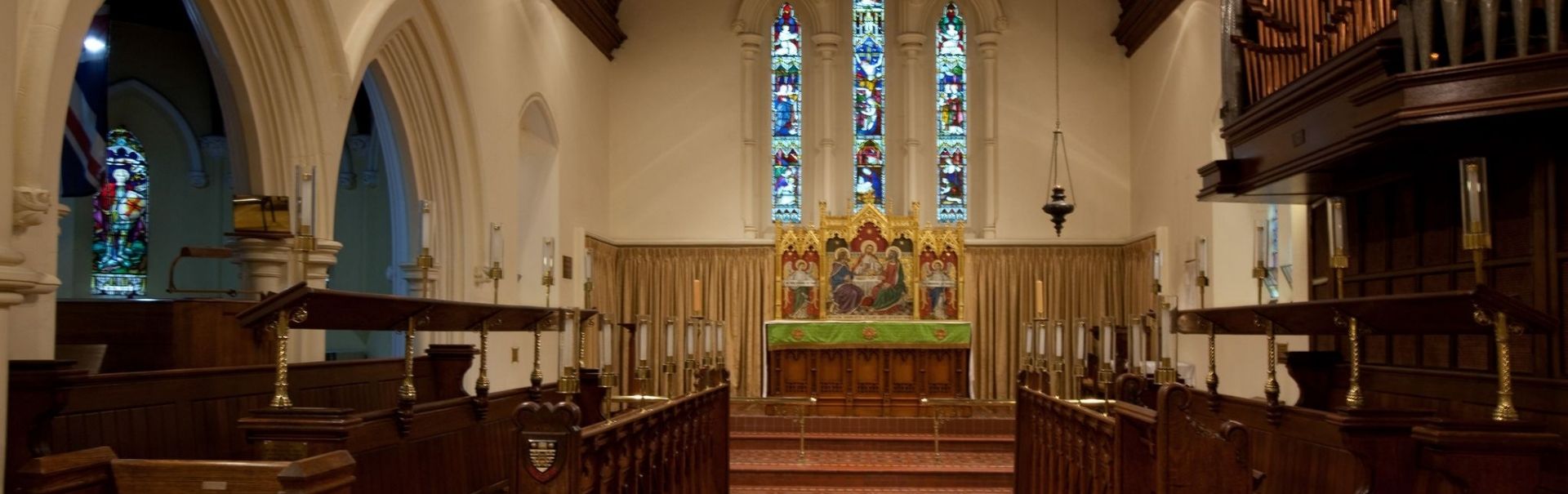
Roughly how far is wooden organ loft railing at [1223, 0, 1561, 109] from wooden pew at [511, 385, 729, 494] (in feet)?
12.4

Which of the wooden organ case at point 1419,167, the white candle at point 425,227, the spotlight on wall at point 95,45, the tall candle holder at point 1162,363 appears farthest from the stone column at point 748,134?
the white candle at point 425,227

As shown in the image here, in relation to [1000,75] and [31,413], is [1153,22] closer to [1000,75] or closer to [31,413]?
[1000,75]

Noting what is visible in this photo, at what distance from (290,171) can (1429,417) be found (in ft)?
22.5

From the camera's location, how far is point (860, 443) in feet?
40.7

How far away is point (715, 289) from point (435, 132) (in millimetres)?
5950

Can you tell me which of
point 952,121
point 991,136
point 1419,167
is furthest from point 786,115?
point 1419,167

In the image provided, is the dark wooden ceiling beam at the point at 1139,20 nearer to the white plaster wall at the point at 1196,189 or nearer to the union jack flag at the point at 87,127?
the white plaster wall at the point at 1196,189

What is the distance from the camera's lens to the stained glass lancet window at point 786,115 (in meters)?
17.6

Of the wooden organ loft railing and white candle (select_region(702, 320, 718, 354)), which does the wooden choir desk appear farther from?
the wooden organ loft railing

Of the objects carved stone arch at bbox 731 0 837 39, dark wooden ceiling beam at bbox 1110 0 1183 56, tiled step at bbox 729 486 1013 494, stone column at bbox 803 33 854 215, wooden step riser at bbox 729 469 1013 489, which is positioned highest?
carved stone arch at bbox 731 0 837 39

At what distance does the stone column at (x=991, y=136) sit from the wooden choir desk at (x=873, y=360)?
270 cm

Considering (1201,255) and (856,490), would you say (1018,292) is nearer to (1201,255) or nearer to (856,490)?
(856,490)

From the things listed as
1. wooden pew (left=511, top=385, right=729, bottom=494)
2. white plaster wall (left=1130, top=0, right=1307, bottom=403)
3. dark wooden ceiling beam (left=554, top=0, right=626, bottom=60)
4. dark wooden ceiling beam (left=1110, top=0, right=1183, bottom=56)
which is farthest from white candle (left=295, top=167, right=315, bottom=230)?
dark wooden ceiling beam (left=1110, top=0, right=1183, bottom=56)

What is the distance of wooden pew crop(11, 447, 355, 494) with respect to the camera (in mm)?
3158
